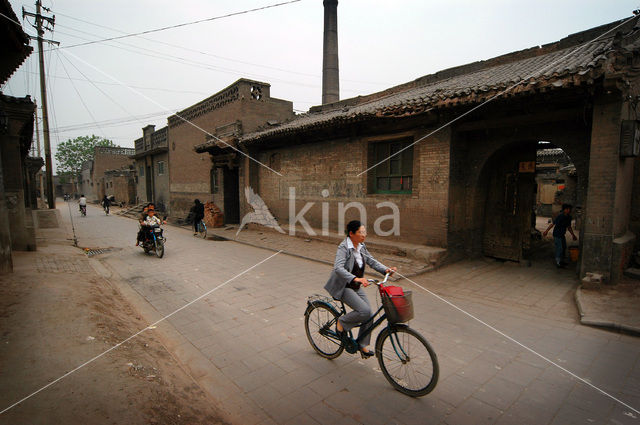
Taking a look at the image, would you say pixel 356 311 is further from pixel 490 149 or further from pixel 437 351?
pixel 490 149

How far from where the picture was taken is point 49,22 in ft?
56.3

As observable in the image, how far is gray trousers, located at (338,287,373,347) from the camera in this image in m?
3.41

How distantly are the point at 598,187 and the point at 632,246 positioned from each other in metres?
2.01

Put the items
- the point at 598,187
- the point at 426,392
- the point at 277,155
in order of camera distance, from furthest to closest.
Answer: the point at 277,155
the point at 598,187
the point at 426,392

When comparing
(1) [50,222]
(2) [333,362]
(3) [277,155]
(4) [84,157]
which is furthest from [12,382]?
(4) [84,157]

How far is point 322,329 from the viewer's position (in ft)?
12.6

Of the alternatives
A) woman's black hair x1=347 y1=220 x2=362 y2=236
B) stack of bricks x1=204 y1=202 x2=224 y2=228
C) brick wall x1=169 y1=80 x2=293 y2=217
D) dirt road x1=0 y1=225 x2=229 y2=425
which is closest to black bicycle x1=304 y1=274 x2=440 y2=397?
woman's black hair x1=347 y1=220 x2=362 y2=236

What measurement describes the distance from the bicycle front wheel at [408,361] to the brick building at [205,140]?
13455mm

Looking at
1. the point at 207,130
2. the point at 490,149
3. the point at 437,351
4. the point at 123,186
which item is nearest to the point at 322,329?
the point at 437,351

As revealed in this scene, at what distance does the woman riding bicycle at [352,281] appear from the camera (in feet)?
11.2

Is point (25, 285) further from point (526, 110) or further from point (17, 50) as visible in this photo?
point (526, 110)

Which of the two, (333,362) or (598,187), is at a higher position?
(598,187)

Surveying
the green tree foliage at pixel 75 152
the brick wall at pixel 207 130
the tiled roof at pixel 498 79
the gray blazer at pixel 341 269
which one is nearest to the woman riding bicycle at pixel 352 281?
the gray blazer at pixel 341 269

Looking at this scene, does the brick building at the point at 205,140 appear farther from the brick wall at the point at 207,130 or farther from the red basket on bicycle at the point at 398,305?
the red basket on bicycle at the point at 398,305
